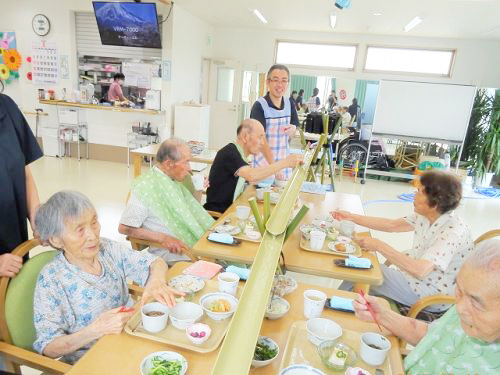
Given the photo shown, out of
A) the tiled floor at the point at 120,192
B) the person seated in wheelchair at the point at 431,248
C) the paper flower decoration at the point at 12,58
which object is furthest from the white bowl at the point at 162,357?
the paper flower decoration at the point at 12,58

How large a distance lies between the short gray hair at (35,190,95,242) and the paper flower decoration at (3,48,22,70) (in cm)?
692

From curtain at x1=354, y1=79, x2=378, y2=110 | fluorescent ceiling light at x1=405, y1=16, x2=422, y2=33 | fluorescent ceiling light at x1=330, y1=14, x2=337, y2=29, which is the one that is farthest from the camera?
curtain at x1=354, y1=79, x2=378, y2=110

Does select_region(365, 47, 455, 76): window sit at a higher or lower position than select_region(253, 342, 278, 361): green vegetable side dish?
higher

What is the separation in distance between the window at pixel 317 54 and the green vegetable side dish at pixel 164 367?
7974 millimetres

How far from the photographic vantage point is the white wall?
24.4 ft

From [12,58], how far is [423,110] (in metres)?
7.88

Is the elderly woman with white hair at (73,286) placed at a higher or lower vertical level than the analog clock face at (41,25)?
lower

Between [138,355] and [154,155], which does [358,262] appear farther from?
[154,155]

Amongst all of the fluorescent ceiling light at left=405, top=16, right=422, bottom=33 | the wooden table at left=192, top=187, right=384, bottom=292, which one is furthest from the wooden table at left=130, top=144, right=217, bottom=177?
the fluorescent ceiling light at left=405, top=16, right=422, bottom=33

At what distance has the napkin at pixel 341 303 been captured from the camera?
1.37 metres

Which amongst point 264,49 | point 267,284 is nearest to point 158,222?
point 267,284

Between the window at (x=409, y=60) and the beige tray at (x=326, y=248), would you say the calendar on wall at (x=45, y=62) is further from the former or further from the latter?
the beige tray at (x=326, y=248)

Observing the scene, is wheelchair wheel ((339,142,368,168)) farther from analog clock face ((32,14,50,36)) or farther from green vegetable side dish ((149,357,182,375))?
green vegetable side dish ((149,357,182,375))

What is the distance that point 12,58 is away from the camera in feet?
22.1
